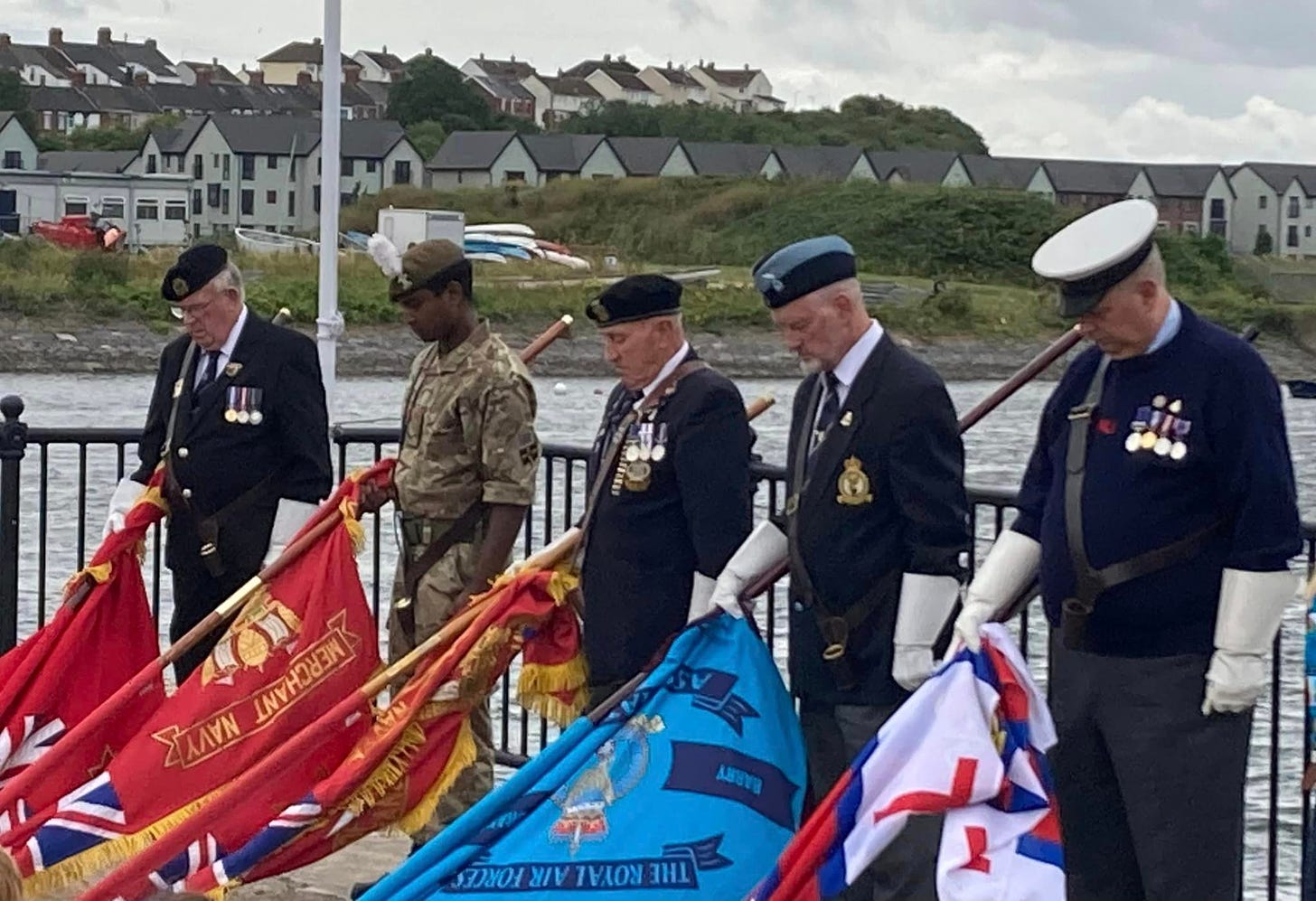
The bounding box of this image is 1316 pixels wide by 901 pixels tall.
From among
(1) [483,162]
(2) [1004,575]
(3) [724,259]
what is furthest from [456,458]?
(1) [483,162]

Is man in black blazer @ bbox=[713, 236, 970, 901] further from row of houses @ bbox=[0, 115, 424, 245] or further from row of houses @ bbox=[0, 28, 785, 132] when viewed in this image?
row of houses @ bbox=[0, 28, 785, 132]

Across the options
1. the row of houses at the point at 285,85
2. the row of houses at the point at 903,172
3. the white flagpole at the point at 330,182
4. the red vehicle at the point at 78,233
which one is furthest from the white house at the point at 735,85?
the white flagpole at the point at 330,182

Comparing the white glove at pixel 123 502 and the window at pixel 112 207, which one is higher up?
the white glove at pixel 123 502

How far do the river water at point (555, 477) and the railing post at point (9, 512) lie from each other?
0.16m

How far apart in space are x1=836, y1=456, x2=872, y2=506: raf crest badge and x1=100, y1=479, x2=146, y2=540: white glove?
273 cm

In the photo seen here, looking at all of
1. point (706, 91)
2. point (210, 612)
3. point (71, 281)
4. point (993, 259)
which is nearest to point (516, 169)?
point (993, 259)

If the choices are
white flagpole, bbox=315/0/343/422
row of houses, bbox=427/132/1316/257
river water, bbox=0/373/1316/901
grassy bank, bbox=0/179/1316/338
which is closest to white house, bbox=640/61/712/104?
row of houses, bbox=427/132/1316/257

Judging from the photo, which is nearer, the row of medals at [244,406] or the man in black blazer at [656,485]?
the man in black blazer at [656,485]

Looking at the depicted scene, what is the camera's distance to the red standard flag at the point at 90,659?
718 cm

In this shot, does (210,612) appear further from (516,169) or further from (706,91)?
(706,91)

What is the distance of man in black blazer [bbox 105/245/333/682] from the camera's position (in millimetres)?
7074

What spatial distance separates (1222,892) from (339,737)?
2618 mm

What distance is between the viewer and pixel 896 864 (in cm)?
542

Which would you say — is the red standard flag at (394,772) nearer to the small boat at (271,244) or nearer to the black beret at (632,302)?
the black beret at (632,302)
